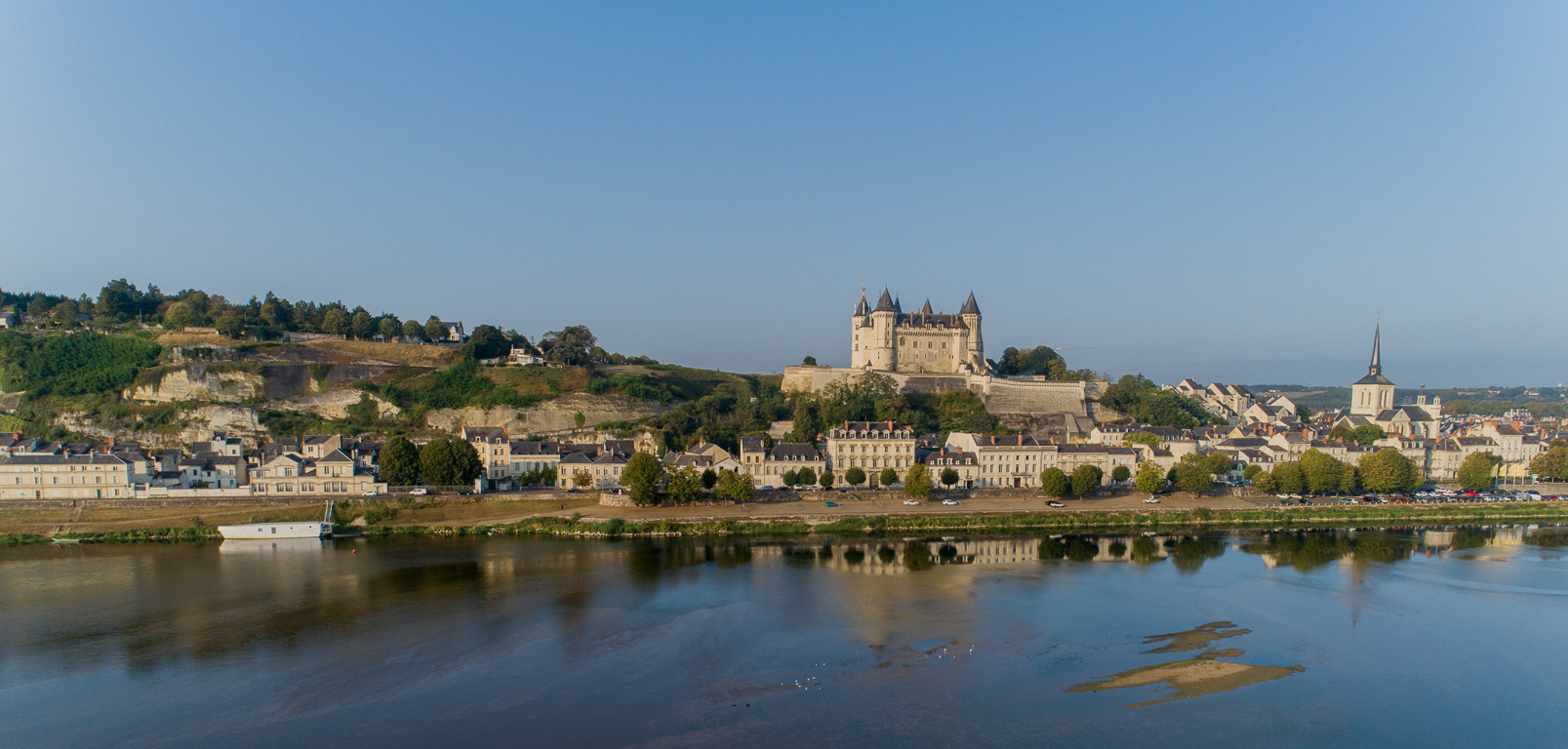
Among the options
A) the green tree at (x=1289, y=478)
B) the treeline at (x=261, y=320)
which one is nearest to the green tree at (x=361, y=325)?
the treeline at (x=261, y=320)

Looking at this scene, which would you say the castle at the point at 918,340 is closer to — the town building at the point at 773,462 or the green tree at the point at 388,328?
the town building at the point at 773,462

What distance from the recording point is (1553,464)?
33594 mm

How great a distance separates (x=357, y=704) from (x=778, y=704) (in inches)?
244

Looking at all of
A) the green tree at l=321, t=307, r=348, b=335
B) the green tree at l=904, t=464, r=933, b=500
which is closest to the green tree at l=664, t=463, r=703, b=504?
the green tree at l=904, t=464, r=933, b=500

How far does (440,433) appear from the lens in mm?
35844

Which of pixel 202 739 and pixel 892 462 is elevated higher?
pixel 892 462

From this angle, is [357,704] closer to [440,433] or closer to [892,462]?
[892,462]

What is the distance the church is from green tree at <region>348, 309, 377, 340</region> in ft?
165

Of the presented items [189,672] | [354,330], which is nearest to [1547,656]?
[189,672]

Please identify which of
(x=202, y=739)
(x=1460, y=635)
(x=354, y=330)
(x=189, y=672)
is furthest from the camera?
(x=354, y=330)

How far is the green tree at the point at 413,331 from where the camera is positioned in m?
46.8

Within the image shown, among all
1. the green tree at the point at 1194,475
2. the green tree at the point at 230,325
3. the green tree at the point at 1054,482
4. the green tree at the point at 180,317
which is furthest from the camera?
the green tree at the point at 180,317

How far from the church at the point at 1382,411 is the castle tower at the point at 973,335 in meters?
17.4

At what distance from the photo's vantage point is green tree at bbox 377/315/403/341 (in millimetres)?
45719
